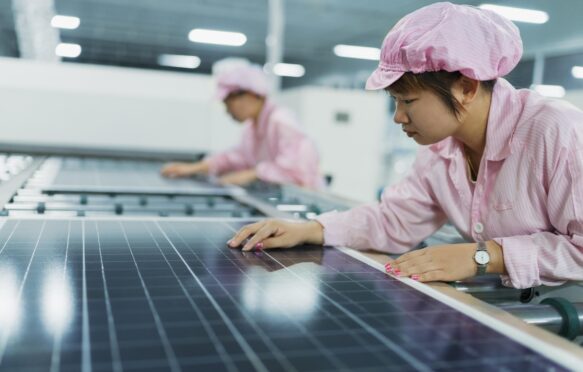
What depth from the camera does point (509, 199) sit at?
141cm

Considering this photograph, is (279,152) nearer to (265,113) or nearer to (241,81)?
(265,113)

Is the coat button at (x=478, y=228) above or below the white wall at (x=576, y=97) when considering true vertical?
below

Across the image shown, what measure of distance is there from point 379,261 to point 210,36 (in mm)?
9357

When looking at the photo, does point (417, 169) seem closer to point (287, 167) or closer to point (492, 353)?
point (492, 353)

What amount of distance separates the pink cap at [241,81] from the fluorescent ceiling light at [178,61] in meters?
9.51

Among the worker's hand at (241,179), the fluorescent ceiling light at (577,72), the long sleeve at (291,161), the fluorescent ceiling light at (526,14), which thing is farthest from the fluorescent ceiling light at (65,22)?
the fluorescent ceiling light at (577,72)

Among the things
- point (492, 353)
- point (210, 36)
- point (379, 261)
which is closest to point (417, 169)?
point (379, 261)

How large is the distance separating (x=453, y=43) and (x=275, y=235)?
65 centimetres

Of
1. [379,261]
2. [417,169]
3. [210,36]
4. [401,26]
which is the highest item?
[210,36]

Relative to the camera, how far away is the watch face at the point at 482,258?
4.12 feet

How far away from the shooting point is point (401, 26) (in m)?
1.29

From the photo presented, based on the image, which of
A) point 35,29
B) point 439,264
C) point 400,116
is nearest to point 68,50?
point 35,29

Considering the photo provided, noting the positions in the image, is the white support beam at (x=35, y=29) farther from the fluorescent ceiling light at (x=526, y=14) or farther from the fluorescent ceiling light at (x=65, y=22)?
the fluorescent ceiling light at (x=526, y=14)

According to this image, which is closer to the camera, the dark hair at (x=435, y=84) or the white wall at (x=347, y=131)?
the dark hair at (x=435, y=84)
